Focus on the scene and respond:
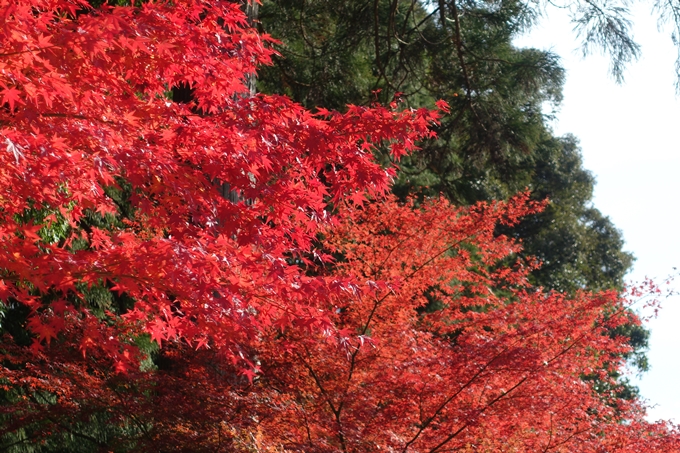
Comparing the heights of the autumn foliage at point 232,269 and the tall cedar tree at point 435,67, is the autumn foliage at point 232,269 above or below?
below

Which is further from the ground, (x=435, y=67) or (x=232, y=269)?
(x=435, y=67)

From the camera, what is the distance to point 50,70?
3.74 m

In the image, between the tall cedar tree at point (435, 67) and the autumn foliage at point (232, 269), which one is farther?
the tall cedar tree at point (435, 67)

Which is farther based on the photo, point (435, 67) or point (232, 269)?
point (435, 67)

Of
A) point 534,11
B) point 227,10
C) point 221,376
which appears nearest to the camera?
point 227,10

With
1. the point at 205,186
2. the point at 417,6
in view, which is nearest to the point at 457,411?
the point at 205,186

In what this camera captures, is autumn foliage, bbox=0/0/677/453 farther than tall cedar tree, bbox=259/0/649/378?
No

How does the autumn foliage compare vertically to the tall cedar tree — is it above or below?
below

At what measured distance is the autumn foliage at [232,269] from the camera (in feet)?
12.6

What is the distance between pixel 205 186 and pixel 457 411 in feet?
9.23

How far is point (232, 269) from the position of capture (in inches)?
188

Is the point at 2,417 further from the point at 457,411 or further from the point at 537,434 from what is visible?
the point at 537,434

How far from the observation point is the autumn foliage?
3854 mm

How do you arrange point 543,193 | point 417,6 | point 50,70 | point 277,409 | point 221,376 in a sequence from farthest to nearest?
1. point 543,193
2. point 417,6
3. point 221,376
4. point 277,409
5. point 50,70
